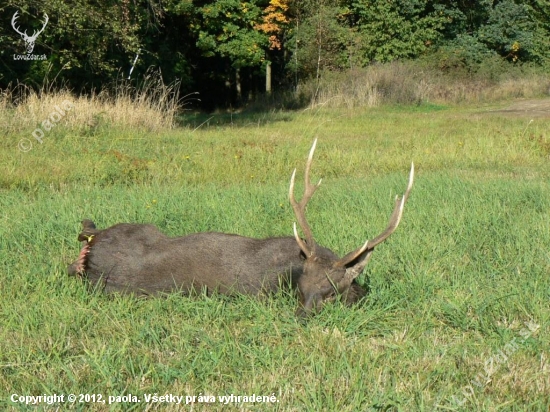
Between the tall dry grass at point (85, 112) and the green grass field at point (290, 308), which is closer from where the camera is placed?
the green grass field at point (290, 308)

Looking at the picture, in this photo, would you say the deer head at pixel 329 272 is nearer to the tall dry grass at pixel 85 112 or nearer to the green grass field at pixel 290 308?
the green grass field at pixel 290 308

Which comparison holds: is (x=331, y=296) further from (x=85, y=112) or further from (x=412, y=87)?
(x=412, y=87)

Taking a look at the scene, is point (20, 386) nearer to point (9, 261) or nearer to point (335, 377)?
point (335, 377)

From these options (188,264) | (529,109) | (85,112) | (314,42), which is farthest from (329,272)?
(314,42)

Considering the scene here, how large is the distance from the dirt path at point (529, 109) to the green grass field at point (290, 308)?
10600 millimetres

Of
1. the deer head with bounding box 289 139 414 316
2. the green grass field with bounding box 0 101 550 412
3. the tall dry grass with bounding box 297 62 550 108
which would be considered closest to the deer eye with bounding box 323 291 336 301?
the deer head with bounding box 289 139 414 316

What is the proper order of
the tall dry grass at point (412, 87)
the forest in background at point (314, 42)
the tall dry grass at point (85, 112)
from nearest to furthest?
the tall dry grass at point (85, 112), the tall dry grass at point (412, 87), the forest in background at point (314, 42)

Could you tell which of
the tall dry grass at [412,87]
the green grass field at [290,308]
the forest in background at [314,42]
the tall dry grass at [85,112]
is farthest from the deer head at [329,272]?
the forest in background at [314,42]

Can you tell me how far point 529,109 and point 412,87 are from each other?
5379mm

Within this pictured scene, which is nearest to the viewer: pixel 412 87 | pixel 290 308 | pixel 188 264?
pixel 290 308

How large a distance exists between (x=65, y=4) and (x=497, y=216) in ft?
35.9

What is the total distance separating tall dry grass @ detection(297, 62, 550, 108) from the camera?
24469 mm

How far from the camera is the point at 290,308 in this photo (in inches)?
187

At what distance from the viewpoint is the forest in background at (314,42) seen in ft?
97.9
